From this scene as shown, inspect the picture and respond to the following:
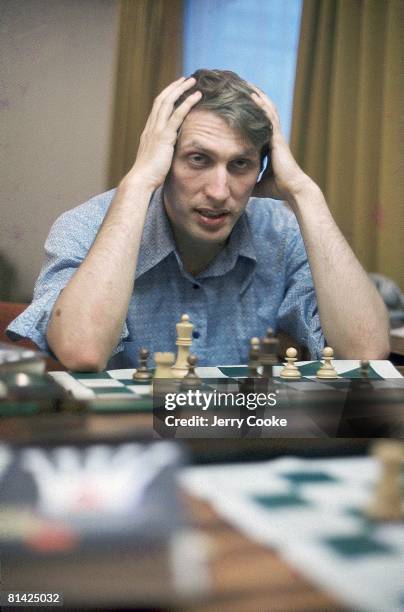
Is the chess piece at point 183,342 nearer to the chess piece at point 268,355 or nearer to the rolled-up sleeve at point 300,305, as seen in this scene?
the chess piece at point 268,355

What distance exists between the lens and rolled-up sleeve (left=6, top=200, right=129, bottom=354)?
3.52 ft

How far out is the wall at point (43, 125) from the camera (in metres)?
1.30

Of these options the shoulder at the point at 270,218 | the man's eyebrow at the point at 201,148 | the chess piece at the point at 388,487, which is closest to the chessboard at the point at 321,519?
the chess piece at the point at 388,487

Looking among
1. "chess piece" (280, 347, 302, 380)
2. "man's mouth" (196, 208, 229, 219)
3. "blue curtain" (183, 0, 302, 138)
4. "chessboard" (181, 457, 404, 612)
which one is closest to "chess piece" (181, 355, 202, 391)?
"chess piece" (280, 347, 302, 380)

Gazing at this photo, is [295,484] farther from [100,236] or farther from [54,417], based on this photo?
[100,236]

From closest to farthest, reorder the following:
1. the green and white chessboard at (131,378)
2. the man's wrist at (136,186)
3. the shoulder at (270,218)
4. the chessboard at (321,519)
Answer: the chessboard at (321,519)
the green and white chessboard at (131,378)
the man's wrist at (136,186)
the shoulder at (270,218)

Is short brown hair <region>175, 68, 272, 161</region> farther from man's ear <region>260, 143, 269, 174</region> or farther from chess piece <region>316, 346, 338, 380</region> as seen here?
chess piece <region>316, 346, 338, 380</region>

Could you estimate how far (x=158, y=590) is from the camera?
359 millimetres

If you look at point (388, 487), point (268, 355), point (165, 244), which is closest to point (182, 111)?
point (165, 244)

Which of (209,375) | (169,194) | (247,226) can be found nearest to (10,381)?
(209,375)

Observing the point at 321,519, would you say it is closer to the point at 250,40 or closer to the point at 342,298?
the point at 342,298

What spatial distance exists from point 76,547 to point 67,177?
3.40 ft

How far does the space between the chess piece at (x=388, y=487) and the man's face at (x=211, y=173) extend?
0.70 m

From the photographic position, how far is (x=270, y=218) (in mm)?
1378
